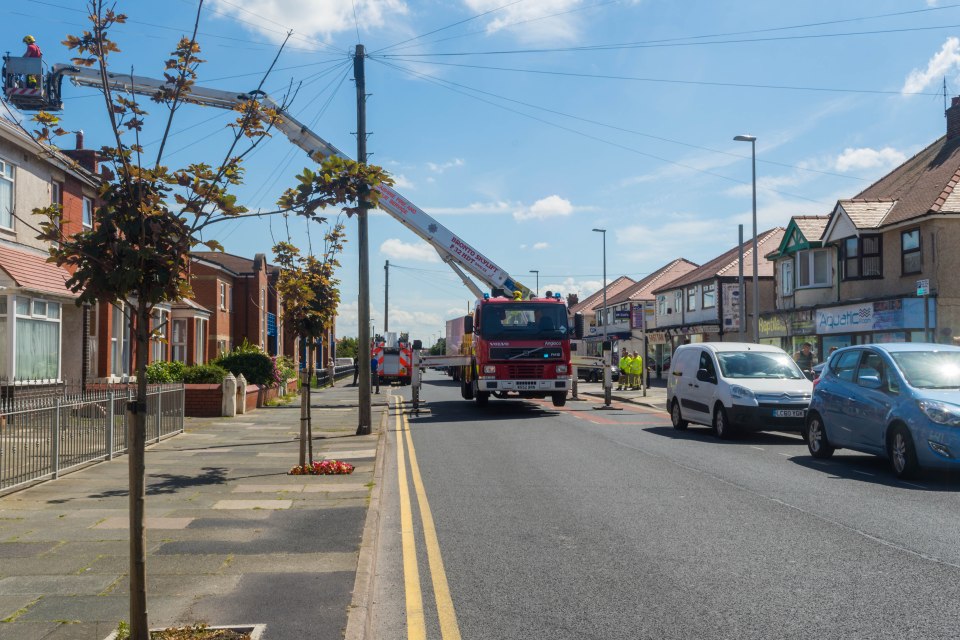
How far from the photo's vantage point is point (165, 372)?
2362 centimetres

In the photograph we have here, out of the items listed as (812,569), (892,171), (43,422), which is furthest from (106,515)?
(892,171)

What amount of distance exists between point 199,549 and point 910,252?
27.2m

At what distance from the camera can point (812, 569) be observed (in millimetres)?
6180

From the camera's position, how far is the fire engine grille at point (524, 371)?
21.9 m

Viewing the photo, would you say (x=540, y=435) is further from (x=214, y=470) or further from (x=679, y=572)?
(x=679, y=572)

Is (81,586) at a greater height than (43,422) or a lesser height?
lesser

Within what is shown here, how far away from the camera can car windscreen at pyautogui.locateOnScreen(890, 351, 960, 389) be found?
35.8ft

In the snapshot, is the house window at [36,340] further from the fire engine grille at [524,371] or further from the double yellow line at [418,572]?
the double yellow line at [418,572]

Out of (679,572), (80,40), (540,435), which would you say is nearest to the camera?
(80,40)

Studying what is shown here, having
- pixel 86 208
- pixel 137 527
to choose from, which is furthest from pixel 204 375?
pixel 137 527

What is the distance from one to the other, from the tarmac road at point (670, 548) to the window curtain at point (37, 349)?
9.95 m

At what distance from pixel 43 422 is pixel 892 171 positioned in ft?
114

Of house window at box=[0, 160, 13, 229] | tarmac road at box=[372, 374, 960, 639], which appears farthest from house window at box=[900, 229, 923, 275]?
house window at box=[0, 160, 13, 229]

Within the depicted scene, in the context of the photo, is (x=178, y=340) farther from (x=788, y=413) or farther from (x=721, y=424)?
(x=788, y=413)
